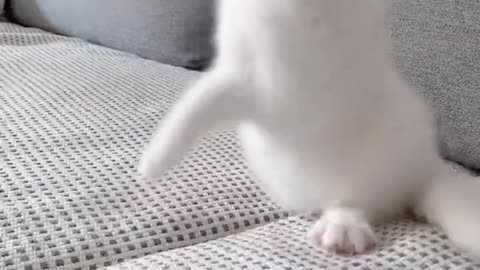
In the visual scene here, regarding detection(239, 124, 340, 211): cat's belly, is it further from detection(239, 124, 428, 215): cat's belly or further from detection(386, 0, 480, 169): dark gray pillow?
detection(386, 0, 480, 169): dark gray pillow

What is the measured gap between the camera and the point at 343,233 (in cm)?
79

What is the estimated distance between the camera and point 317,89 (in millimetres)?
746

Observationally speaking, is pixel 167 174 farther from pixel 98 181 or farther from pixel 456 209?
pixel 456 209

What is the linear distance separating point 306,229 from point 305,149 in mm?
118

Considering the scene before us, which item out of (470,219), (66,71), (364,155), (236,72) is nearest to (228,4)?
(236,72)

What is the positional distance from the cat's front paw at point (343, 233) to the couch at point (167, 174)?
0.04ft

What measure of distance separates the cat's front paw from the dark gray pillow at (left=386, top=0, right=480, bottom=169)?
1.09 feet

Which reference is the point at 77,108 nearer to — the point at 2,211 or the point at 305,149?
the point at 2,211

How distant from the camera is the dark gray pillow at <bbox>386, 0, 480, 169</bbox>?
1066mm

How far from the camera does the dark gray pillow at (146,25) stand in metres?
1.60

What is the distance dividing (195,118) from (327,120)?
135 millimetres

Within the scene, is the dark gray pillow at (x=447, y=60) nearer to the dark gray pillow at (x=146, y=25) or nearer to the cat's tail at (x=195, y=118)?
the cat's tail at (x=195, y=118)

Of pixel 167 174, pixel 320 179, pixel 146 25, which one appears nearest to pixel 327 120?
pixel 320 179

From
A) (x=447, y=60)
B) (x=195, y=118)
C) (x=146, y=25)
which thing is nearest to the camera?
(x=195, y=118)
